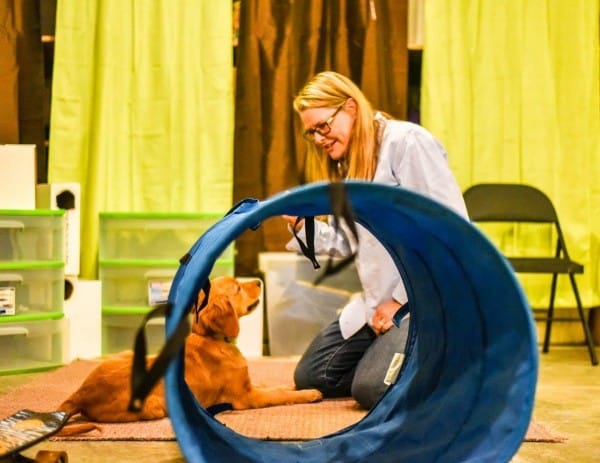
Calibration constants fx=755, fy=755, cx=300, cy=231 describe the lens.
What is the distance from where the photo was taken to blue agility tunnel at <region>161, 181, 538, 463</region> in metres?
1.20

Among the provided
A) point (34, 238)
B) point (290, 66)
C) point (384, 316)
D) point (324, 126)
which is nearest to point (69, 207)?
point (34, 238)

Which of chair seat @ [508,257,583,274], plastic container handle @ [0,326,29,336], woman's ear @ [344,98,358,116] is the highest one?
woman's ear @ [344,98,358,116]

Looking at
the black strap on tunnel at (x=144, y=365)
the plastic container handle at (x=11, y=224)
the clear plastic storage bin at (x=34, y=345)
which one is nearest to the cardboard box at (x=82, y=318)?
the clear plastic storage bin at (x=34, y=345)

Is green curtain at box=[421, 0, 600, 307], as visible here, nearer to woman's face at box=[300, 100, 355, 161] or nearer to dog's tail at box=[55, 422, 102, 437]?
woman's face at box=[300, 100, 355, 161]

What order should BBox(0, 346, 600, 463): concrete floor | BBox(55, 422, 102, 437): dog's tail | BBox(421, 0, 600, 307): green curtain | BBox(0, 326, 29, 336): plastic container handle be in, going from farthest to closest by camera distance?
1. BBox(421, 0, 600, 307): green curtain
2. BBox(0, 326, 29, 336): plastic container handle
3. BBox(55, 422, 102, 437): dog's tail
4. BBox(0, 346, 600, 463): concrete floor

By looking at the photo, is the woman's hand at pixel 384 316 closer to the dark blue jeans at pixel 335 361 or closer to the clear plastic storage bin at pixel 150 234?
the dark blue jeans at pixel 335 361

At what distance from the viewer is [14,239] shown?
2861mm

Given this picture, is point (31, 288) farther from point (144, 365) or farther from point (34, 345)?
point (144, 365)

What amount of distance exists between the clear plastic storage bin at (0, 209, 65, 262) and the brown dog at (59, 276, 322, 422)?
40.8 inches

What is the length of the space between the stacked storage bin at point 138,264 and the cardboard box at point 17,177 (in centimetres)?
31

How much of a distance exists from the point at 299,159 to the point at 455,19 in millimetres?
893

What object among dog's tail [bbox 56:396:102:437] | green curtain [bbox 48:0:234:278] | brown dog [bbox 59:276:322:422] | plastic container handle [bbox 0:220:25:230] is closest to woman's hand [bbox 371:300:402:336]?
brown dog [bbox 59:276:322:422]

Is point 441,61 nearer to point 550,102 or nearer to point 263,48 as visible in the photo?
point 550,102

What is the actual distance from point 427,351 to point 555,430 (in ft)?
1.76
